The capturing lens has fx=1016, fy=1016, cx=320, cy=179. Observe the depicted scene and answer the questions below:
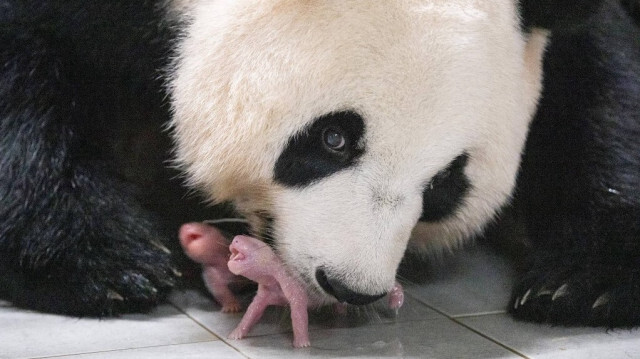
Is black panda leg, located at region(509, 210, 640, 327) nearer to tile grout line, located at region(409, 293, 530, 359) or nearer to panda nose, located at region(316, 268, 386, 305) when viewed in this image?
tile grout line, located at region(409, 293, 530, 359)

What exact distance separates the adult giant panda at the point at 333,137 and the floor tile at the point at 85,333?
53 millimetres

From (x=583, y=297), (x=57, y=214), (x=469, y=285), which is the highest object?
(x=57, y=214)

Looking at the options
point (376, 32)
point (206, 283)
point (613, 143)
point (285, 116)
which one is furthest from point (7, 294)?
point (613, 143)

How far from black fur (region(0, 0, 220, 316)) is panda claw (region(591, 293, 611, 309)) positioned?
1032mm

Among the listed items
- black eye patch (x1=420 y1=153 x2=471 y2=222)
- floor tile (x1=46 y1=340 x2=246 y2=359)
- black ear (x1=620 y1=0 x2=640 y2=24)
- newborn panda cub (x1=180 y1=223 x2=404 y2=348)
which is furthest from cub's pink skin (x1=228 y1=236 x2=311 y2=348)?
black ear (x1=620 y1=0 x2=640 y2=24)

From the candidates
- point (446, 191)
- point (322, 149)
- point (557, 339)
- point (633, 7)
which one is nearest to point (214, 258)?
point (322, 149)

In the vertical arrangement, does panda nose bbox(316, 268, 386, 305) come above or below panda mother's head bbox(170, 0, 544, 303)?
below

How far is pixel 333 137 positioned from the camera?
2246 millimetres

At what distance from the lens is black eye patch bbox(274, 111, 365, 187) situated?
2217 millimetres

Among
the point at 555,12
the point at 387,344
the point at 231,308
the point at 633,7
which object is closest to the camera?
the point at 387,344

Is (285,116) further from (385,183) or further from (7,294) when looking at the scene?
(7,294)

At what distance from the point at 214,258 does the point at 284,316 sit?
253 millimetres

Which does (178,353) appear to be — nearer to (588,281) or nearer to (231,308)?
(231,308)

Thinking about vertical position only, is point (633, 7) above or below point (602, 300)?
above
